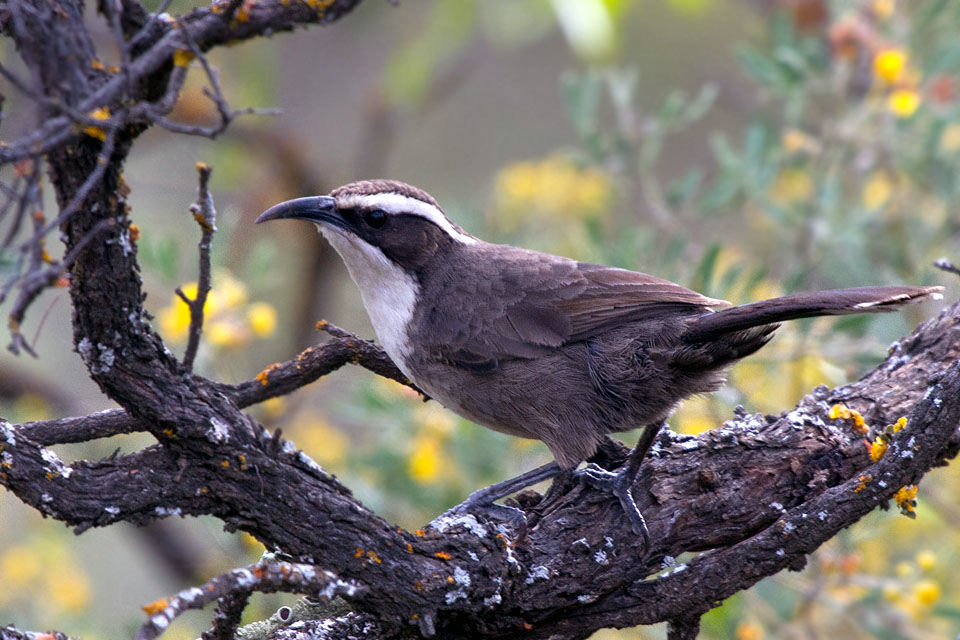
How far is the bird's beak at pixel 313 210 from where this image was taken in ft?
11.5

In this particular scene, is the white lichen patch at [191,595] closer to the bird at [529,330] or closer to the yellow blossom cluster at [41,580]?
the bird at [529,330]

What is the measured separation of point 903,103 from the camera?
5094 mm

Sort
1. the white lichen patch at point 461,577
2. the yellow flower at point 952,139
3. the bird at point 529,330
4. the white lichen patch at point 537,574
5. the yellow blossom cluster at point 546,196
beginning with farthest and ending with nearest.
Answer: the yellow blossom cluster at point 546,196 → the yellow flower at point 952,139 → the bird at point 529,330 → the white lichen patch at point 537,574 → the white lichen patch at point 461,577

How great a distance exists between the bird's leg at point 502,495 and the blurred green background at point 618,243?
117 cm

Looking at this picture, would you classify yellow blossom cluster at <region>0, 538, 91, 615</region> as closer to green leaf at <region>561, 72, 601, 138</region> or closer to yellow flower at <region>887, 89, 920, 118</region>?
green leaf at <region>561, 72, 601, 138</region>

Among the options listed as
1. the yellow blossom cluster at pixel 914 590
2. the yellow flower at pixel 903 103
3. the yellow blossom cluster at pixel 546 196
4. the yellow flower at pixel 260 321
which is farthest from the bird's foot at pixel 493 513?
the yellow blossom cluster at pixel 546 196

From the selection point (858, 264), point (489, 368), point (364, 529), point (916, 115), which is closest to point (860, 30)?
point (916, 115)

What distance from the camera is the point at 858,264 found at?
5285mm

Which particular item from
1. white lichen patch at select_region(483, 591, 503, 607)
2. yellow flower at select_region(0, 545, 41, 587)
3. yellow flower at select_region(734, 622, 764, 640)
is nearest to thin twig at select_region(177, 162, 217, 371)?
white lichen patch at select_region(483, 591, 503, 607)

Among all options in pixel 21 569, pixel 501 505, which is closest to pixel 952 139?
pixel 501 505

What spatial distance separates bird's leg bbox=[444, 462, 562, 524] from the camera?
310 centimetres

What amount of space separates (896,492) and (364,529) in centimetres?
151

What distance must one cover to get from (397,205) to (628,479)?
1391mm

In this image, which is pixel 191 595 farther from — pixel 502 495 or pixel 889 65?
pixel 889 65
